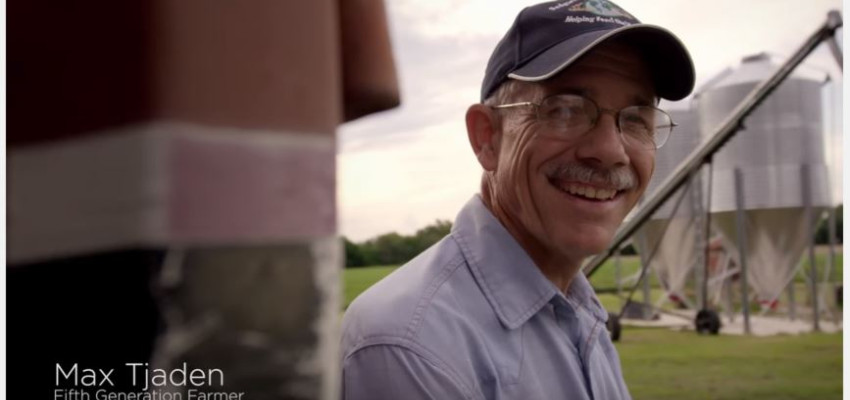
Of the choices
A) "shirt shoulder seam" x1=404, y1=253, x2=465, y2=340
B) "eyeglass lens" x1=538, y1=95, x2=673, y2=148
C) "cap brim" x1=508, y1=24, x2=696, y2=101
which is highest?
"cap brim" x1=508, y1=24, x2=696, y2=101

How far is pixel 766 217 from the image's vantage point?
118 inches

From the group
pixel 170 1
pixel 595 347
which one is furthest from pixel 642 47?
pixel 170 1

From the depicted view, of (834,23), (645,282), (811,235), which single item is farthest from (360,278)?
(811,235)

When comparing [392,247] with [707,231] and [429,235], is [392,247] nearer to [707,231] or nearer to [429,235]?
[429,235]

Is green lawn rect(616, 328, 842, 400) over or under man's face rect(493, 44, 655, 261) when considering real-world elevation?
under

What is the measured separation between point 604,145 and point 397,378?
38 centimetres

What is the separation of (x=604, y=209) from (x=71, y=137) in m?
0.74

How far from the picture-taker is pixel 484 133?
1036mm

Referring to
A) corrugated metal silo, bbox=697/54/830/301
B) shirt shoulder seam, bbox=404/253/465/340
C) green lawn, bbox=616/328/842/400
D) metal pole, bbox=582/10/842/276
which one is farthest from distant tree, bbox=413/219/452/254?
green lawn, bbox=616/328/842/400

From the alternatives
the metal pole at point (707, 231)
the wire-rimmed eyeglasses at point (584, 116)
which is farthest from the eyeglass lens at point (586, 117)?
the metal pole at point (707, 231)

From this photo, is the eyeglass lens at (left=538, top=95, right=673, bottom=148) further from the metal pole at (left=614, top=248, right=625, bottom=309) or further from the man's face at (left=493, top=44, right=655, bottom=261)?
the metal pole at (left=614, top=248, right=625, bottom=309)

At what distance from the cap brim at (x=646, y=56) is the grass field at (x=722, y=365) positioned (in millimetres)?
804

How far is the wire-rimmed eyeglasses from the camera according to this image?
938 mm

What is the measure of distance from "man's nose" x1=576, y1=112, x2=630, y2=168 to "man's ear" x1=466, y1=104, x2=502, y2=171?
0.12 m
